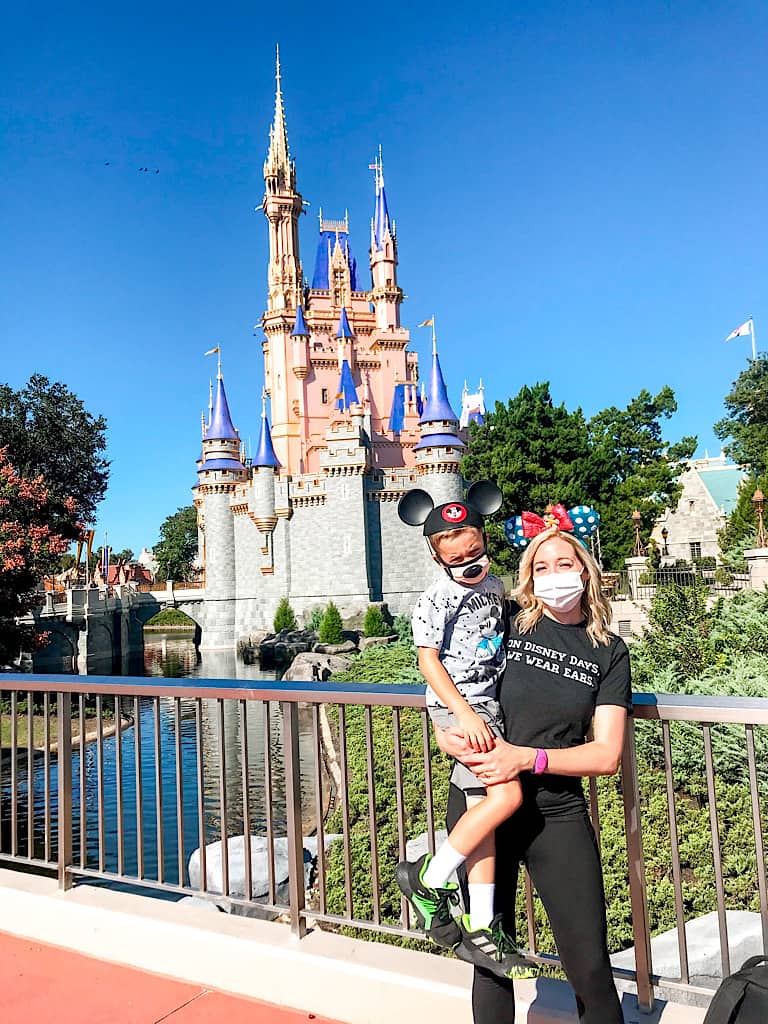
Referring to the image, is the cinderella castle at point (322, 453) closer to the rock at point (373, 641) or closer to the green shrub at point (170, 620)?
the rock at point (373, 641)

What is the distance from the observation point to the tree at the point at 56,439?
Result: 91.6ft

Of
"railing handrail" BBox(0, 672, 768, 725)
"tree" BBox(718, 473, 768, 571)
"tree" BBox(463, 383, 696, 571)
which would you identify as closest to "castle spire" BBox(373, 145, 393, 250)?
"tree" BBox(463, 383, 696, 571)

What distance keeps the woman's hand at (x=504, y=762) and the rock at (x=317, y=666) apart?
18774 millimetres

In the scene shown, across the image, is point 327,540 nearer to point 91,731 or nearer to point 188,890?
point 91,731

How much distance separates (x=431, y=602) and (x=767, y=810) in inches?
225

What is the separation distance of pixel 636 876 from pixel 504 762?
1.99ft

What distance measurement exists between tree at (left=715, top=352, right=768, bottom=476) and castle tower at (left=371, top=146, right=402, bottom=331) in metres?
17.1

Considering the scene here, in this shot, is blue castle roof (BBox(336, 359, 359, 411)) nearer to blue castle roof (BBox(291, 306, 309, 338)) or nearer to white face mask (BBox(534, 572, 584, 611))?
blue castle roof (BBox(291, 306, 309, 338))

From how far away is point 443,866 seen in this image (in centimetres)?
178

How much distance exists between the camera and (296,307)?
38125 millimetres

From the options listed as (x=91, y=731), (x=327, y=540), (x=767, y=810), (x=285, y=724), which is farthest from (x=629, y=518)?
(x=285, y=724)

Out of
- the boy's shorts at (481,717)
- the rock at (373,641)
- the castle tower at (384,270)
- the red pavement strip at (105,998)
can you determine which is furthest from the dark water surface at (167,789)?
the castle tower at (384,270)

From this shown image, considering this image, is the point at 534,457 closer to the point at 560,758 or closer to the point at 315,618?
the point at 315,618

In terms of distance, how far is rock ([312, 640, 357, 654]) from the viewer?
26984mm
